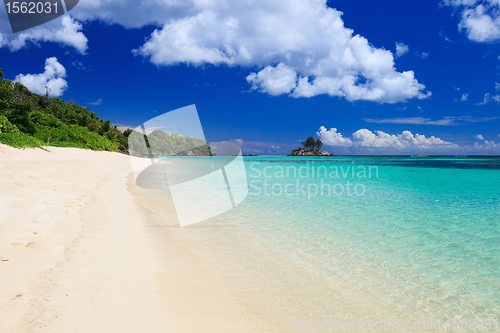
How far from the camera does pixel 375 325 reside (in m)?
3.12

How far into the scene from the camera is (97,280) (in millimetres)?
3242

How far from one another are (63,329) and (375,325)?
346 centimetres

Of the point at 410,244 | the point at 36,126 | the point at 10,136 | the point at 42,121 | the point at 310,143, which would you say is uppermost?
the point at 310,143

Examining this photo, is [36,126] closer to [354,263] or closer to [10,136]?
[10,136]

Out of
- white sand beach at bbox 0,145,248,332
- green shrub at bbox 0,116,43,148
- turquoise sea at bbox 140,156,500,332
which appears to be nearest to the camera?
white sand beach at bbox 0,145,248,332

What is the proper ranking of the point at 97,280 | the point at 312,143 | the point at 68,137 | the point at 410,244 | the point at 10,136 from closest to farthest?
the point at 97,280 → the point at 410,244 → the point at 10,136 → the point at 68,137 → the point at 312,143

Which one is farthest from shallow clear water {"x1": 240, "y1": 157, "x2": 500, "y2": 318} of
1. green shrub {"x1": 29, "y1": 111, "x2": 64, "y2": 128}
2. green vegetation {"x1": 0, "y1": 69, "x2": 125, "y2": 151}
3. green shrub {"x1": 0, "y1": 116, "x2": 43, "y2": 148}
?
green shrub {"x1": 29, "y1": 111, "x2": 64, "y2": 128}

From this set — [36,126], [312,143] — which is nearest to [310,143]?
[312,143]

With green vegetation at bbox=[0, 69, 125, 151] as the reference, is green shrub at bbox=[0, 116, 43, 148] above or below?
below

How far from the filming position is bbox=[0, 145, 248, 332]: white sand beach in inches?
98.2

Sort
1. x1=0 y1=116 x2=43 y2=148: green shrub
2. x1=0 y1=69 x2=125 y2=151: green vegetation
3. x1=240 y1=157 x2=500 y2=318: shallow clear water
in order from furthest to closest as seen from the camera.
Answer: x1=0 y1=69 x2=125 y2=151: green vegetation, x1=0 y1=116 x2=43 y2=148: green shrub, x1=240 y1=157 x2=500 y2=318: shallow clear water

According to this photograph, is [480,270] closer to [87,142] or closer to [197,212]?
[197,212]

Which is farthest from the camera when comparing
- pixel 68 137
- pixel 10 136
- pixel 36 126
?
pixel 68 137

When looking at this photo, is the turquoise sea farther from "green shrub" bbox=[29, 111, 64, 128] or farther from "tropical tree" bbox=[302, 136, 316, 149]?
"tropical tree" bbox=[302, 136, 316, 149]
